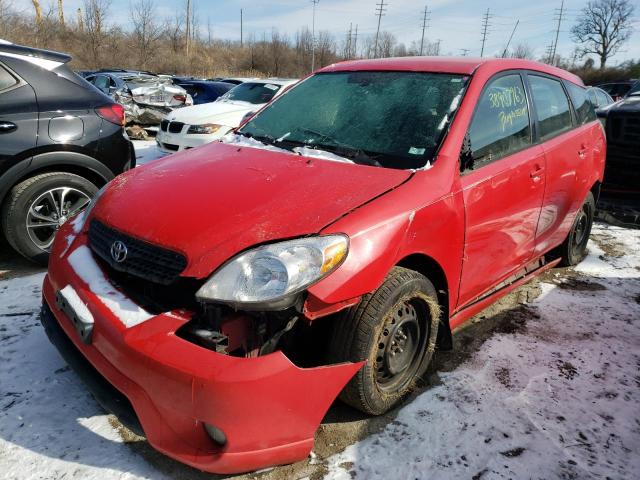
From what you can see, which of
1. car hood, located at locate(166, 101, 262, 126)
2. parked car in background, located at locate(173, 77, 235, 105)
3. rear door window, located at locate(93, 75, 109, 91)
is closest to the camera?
car hood, located at locate(166, 101, 262, 126)

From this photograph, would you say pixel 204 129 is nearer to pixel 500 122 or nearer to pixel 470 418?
pixel 500 122

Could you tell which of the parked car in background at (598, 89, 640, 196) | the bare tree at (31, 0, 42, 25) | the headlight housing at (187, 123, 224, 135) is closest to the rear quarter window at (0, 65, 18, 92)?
the headlight housing at (187, 123, 224, 135)

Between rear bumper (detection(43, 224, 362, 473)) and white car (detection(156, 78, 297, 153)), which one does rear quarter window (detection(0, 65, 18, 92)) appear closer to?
rear bumper (detection(43, 224, 362, 473))

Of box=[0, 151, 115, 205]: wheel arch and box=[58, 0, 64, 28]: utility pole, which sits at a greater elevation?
box=[58, 0, 64, 28]: utility pole

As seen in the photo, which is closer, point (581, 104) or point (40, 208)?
point (40, 208)

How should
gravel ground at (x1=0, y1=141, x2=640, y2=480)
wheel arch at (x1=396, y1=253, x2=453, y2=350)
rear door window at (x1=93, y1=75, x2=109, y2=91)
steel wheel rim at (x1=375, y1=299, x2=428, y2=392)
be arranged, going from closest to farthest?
gravel ground at (x1=0, y1=141, x2=640, y2=480) < steel wheel rim at (x1=375, y1=299, x2=428, y2=392) < wheel arch at (x1=396, y1=253, x2=453, y2=350) < rear door window at (x1=93, y1=75, x2=109, y2=91)

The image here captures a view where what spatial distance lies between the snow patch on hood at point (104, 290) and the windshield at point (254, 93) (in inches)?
280

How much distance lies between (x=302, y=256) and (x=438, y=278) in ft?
3.08

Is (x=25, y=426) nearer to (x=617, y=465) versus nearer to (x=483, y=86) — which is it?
(x=617, y=465)

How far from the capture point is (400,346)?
235 cm

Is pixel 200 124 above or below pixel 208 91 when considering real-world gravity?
below

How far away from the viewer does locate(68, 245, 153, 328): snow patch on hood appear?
1.85m

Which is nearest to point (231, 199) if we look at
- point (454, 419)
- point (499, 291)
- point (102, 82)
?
point (454, 419)

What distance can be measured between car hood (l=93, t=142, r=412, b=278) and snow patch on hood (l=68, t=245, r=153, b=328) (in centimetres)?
20
